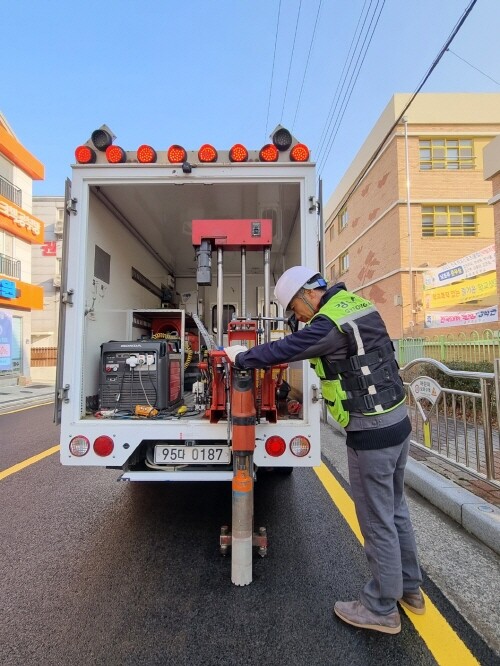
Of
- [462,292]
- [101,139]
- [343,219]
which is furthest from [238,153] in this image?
[343,219]

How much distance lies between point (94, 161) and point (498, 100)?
24791 mm

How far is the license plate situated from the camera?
2.77 meters

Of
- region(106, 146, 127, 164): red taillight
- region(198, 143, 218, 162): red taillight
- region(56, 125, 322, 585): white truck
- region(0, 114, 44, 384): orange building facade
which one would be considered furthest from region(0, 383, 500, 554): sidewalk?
region(0, 114, 44, 384): orange building facade

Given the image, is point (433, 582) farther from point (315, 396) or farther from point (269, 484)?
point (269, 484)

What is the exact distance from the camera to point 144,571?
258cm

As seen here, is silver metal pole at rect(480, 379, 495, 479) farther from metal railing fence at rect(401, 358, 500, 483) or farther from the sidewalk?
the sidewalk

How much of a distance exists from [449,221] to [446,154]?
3603mm

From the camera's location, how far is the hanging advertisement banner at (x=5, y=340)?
1747cm

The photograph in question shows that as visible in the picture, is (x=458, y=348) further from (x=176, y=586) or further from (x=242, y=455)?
(x=176, y=586)

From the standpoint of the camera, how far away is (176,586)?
2396 mm

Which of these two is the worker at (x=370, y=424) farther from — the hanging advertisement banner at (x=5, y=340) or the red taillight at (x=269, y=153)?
the hanging advertisement banner at (x=5, y=340)

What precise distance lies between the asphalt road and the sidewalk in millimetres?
796

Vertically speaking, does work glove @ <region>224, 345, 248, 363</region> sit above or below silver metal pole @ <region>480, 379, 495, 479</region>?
above

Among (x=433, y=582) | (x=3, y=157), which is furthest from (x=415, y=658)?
(x=3, y=157)
